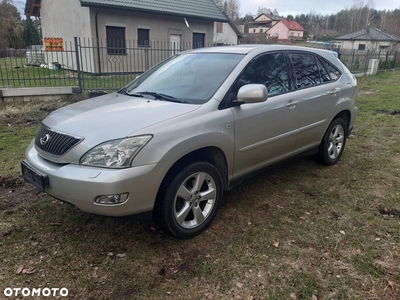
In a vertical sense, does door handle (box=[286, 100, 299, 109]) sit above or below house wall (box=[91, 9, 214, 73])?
below

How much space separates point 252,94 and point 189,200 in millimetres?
1130

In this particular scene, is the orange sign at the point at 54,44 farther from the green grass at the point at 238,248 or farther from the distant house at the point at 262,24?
the distant house at the point at 262,24

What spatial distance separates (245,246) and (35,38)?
33715 millimetres

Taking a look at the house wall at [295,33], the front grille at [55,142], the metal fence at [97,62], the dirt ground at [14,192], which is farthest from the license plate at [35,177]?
the house wall at [295,33]

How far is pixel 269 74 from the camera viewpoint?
3693 millimetres

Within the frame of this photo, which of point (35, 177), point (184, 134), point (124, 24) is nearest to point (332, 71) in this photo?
point (184, 134)

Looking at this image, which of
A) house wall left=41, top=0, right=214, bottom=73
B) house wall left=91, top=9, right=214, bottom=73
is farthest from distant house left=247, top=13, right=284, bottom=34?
house wall left=41, top=0, right=214, bottom=73

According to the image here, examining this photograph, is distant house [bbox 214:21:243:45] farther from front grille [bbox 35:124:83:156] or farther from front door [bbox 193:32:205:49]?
front grille [bbox 35:124:83:156]

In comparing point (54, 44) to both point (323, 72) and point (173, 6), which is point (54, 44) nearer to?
point (173, 6)

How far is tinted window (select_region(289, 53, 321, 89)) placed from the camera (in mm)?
4055

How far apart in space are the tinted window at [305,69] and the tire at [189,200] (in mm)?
1808

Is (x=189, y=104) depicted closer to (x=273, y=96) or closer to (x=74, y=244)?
(x=273, y=96)

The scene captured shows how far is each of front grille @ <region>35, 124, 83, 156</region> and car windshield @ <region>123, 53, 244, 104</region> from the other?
100cm

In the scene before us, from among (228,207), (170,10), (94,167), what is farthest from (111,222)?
(170,10)
